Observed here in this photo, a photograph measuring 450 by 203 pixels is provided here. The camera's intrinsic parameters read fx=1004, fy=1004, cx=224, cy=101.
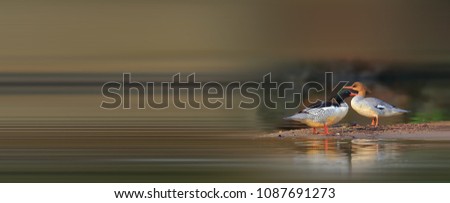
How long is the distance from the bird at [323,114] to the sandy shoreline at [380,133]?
49 mm

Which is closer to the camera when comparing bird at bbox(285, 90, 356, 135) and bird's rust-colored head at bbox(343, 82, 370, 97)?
bird at bbox(285, 90, 356, 135)

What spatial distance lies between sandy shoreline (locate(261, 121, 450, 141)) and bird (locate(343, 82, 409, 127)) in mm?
67

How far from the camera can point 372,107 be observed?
552cm

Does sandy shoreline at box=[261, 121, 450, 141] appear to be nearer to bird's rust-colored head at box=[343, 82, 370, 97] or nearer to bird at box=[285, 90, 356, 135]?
bird at box=[285, 90, 356, 135]

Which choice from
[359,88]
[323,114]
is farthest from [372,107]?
[323,114]

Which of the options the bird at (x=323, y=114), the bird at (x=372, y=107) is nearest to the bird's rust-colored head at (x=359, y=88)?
the bird at (x=372, y=107)

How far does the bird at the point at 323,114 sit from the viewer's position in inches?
213

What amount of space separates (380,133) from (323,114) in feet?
1.08

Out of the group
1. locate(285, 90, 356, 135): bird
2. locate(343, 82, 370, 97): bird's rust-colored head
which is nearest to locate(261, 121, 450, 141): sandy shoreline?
locate(285, 90, 356, 135): bird

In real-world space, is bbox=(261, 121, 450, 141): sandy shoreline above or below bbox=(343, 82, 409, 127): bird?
below

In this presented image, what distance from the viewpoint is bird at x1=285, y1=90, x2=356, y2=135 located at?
17.8 ft

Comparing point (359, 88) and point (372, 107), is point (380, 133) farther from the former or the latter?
point (359, 88)

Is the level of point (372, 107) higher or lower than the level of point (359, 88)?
lower
